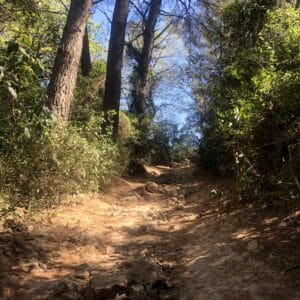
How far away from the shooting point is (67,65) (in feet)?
28.1

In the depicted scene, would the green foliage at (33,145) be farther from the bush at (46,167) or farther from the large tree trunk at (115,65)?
the large tree trunk at (115,65)

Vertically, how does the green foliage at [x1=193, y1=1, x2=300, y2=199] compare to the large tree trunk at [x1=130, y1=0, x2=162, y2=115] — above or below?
below

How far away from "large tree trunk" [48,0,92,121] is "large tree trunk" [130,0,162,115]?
7.60 metres

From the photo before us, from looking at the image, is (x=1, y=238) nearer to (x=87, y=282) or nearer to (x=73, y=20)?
(x=87, y=282)

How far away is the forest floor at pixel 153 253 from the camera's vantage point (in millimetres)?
3982

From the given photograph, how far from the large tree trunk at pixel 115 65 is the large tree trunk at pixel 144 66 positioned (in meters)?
4.24

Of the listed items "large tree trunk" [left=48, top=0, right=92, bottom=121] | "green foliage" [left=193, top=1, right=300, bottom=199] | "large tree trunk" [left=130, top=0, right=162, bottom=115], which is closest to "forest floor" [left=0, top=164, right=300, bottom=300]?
"green foliage" [left=193, top=1, right=300, bottom=199]

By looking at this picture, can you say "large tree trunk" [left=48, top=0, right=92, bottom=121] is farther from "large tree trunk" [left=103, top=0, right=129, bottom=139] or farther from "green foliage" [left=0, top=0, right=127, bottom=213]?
"large tree trunk" [left=103, top=0, right=129, bottom=139]

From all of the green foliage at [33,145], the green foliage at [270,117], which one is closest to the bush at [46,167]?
the green foliage at [33,145]

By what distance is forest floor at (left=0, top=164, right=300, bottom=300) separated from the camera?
398 cm

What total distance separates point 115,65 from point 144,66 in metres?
5.51

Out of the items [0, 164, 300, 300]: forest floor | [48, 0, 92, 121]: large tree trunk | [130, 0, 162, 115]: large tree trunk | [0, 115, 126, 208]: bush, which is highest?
[130, 0, 162, 115]: large tree trunk

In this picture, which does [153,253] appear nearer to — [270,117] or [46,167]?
[46,167]

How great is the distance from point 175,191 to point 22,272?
5404 millimetres
